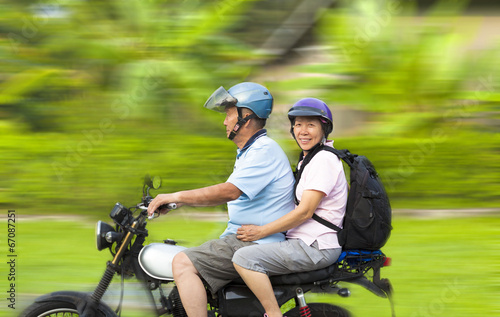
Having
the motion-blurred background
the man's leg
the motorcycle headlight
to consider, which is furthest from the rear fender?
the motion-blurred background

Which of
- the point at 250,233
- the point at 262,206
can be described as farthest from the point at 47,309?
the point at 262,206

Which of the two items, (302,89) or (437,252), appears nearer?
(437,252)

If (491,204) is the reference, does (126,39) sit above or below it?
above

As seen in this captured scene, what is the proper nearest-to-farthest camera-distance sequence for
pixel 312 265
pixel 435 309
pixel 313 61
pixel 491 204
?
pixel 312 265, pixel 435 309, pixel 491 204, pixel 313 61

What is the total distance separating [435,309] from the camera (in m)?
5.18

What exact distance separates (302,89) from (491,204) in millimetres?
2512

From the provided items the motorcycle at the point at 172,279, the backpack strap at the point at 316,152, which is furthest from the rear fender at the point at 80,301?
the backpack strap at the point at 316,152

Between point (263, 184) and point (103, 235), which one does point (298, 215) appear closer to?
point (263, 184)

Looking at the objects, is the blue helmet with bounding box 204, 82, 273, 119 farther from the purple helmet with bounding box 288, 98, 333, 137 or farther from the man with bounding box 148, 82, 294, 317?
the purple helmet with bounding box 288, 98, 333, 137

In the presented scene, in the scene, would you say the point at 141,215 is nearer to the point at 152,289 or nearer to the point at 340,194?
the point at 152,289

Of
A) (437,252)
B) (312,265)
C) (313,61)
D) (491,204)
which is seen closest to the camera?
(312,265)

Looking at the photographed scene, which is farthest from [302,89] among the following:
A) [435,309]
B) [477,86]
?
[435,309]

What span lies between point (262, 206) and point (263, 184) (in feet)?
0.44

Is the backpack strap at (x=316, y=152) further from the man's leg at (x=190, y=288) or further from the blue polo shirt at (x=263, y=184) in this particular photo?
the man's leg at (x=190, y=288)
